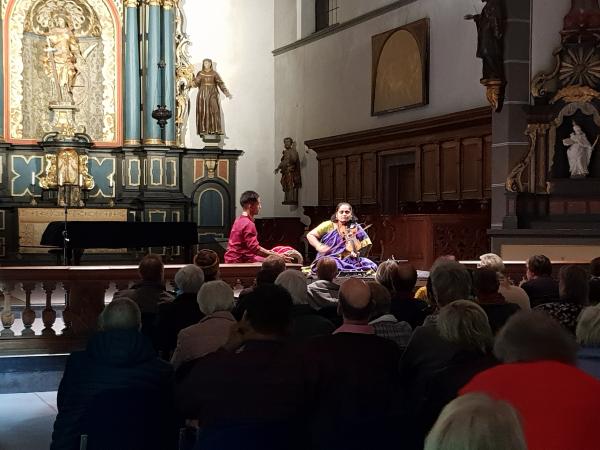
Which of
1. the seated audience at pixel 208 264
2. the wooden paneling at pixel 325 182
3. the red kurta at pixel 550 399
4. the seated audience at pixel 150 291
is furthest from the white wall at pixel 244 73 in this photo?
the red kurta at pixel 550 399

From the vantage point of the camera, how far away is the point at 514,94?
14.6 meters

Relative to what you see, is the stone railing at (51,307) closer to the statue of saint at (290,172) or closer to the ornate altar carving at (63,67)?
the ornate altar carving at (63,67)

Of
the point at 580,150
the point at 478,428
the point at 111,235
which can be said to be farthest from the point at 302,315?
the point at 580,150

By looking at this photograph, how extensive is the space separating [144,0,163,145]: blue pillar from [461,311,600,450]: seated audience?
715 inches

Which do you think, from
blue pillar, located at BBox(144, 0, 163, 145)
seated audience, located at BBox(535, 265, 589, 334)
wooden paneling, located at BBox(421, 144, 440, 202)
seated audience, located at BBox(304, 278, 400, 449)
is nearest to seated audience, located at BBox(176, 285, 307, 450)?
seated audience, located at BBox(304, 278, 400, 449)

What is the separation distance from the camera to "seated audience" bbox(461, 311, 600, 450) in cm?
280

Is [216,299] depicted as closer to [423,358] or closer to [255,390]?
[423,358]

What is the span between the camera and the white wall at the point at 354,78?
16641mm

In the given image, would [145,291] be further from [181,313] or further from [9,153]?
[9,153]

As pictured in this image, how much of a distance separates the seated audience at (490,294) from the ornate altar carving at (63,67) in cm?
1618

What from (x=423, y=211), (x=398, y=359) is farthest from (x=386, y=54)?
(x=398, y=359)

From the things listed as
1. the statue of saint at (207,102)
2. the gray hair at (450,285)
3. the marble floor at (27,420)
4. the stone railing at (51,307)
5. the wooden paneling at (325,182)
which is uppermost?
the statue of saint at (207,102)

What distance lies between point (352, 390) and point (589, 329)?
3.42 feet

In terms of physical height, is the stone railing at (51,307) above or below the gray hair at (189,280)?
below
